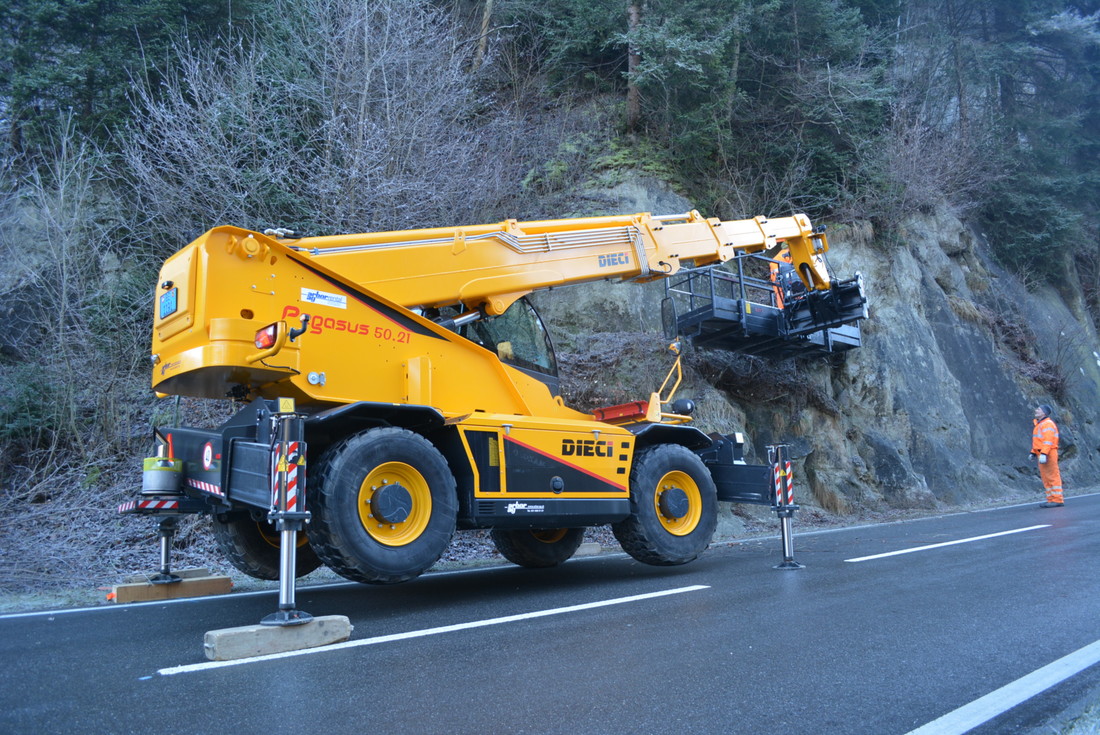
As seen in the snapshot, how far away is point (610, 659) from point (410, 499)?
2428 millimetres

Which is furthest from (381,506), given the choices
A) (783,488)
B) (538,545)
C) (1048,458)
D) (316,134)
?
(1048,458)

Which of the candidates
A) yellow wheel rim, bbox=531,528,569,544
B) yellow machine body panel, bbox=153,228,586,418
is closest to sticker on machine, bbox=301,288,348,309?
yellow machine body panel, bbox=153,228,586,418

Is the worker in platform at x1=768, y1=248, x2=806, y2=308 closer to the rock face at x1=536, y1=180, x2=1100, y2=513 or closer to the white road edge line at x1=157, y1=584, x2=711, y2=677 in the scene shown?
the rock face at x1=536, y1=180, x2=1100, y2=513

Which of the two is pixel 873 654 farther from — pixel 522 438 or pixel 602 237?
pixel 602 237

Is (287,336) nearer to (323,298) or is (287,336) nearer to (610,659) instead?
(323,298)

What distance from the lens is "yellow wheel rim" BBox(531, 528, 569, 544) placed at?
9.43 m

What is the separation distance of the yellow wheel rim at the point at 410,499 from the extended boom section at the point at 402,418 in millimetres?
17

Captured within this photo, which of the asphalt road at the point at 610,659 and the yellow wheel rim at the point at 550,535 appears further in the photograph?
the yellow wheel rim at the point at 550,535

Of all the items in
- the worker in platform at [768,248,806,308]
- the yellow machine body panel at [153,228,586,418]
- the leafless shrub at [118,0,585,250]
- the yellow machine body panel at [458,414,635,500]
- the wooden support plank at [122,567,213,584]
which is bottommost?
the wooden support plank at [122,567,213,584]

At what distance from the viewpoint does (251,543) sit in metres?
7.82

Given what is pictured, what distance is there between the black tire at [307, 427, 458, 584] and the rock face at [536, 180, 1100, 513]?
25.4ft

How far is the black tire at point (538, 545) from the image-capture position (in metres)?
9.32

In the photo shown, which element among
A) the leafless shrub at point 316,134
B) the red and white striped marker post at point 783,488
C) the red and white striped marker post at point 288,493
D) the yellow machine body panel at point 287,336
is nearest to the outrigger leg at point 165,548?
the yellow machine body panel at point 287,336

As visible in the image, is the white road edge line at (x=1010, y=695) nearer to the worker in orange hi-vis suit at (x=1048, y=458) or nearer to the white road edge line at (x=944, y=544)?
the white road edge line at (x=944, y=544)
